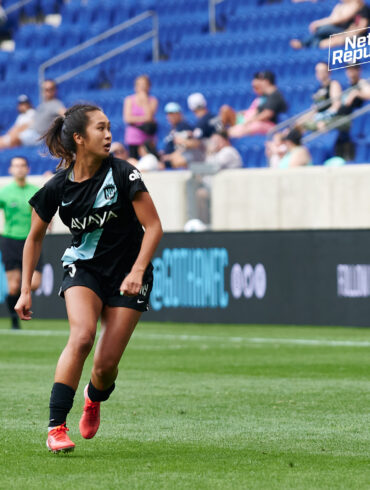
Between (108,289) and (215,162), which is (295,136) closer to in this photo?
(215,162)

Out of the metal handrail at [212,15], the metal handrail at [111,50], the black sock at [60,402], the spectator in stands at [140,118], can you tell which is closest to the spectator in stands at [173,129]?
the spectator in stands at [140,118]

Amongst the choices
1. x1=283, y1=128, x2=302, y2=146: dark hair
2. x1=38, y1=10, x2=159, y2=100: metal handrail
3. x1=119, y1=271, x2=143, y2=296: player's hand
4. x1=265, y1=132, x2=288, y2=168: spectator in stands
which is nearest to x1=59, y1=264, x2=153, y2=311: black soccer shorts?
x1=119, y1=271, x2=143, y2=296: player's hand

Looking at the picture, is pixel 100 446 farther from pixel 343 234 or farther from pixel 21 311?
pixel 343 234

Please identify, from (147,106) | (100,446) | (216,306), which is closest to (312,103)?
(147,106)

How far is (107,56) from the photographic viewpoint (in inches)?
1057

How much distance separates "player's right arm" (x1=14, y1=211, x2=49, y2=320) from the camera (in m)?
6.89

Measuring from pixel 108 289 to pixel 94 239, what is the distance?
29 centimetres

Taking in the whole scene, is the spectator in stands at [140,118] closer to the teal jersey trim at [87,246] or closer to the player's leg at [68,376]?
the teal jersey trim at [87,246]

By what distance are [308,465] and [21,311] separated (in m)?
1.83

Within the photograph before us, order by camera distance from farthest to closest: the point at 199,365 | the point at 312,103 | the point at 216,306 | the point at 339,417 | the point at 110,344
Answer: the point at 312,103, the point at 216,306, the point at 199,365, the point at 339,417, the point at 110,344

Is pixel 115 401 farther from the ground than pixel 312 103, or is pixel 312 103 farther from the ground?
pixel 312 103

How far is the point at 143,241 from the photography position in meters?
6.63

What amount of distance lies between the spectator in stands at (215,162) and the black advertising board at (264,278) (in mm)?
1127

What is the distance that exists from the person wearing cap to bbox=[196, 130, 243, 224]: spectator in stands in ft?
3.15
